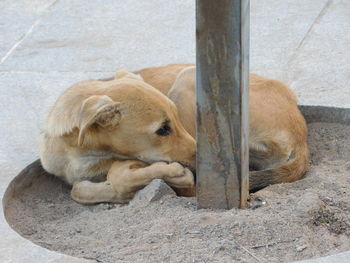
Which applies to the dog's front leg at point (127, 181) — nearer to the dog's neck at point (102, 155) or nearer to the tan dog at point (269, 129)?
the dog's neck at point (102, 155)

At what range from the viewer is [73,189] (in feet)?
17.2

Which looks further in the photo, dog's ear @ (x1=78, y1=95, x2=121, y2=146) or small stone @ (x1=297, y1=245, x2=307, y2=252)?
dog's ear @ (x1=78, y1=95, x2=121, y2=146)

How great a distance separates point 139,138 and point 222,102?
0.98 meters

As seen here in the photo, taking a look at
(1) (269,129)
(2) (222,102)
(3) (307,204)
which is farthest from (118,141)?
(3) (307,204)

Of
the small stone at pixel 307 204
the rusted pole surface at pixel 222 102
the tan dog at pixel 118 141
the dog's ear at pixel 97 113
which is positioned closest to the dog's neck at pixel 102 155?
the tan dog at pixel 118 141

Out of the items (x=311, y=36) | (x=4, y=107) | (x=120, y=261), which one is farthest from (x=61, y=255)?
(x=311, y=36)

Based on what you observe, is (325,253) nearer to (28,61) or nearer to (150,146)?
(150,146)

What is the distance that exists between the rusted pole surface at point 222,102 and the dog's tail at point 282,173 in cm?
→ 37

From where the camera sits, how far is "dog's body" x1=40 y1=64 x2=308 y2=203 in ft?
16.1

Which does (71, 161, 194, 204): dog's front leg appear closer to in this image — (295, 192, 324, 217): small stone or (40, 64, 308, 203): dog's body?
(40, 64, 308, 203): dog's body

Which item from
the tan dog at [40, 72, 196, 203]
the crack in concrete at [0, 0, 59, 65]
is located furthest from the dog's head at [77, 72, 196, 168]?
the crack in concrete at [0, 0, 59, 65]

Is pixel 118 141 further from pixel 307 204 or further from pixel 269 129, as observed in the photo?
pixel 307 204

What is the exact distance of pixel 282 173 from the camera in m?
4.99

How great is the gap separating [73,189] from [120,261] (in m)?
1.26
